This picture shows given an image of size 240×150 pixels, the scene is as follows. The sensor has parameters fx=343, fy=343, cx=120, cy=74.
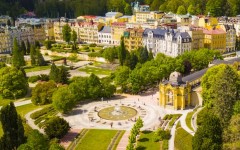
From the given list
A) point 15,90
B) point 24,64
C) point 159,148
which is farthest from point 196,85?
point 24,64

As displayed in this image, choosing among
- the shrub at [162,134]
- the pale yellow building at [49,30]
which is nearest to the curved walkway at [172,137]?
the shrub at [162,134]

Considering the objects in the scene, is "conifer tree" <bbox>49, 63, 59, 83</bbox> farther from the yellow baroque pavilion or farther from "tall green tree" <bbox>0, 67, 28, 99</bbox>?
the yellow baroque pavilion

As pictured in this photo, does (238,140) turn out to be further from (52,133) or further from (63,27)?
(63,27)

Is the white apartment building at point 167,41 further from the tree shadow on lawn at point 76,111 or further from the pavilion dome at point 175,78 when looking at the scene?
the tree shadow on lawn at point 76,111

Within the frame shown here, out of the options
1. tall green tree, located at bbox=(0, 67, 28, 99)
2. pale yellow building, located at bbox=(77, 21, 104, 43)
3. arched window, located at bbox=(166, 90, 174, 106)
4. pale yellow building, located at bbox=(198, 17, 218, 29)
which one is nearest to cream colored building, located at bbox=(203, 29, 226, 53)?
pale yellow building, located at bbox=(198, 17, 218, 29)

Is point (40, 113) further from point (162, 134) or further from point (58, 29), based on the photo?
point (58, 29)

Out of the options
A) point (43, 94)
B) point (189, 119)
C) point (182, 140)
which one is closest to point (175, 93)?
point (189, 119)
